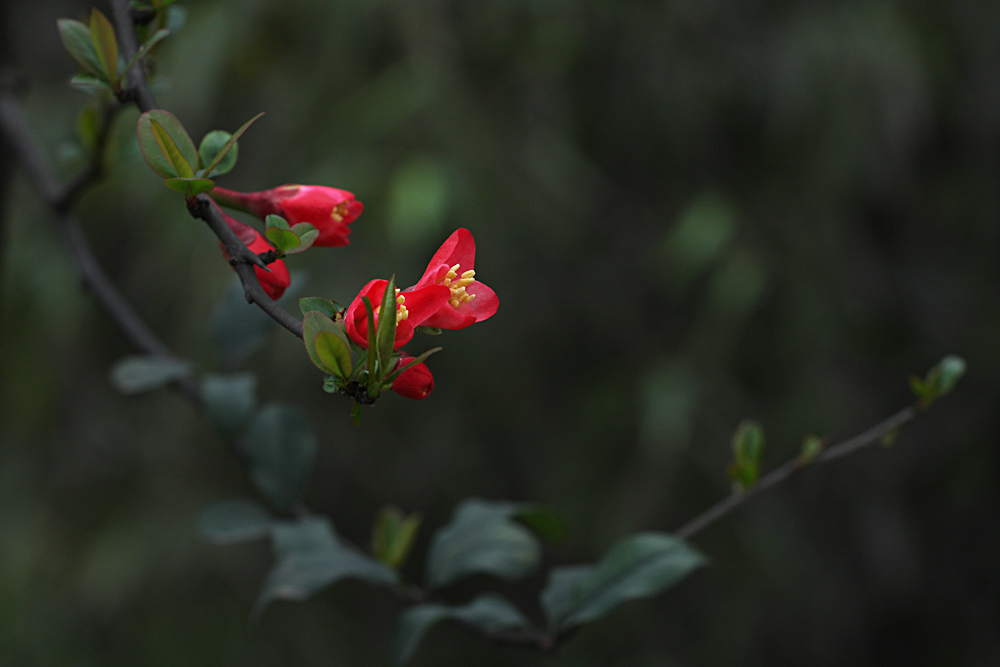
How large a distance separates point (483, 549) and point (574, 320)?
3.40 feet

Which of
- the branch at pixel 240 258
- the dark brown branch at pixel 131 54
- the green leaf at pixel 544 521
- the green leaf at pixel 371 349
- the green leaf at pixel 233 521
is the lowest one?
the green leaf at pixel 544 521

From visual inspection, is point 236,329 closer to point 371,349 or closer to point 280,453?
point 280,453

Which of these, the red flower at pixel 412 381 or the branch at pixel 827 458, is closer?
the red flower at pixel 412 381

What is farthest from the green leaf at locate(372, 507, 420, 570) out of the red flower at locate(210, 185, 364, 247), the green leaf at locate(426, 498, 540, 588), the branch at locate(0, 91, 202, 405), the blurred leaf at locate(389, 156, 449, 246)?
the blurred leaf at locate(389, 156, 449, 246)

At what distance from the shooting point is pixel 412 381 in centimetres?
19

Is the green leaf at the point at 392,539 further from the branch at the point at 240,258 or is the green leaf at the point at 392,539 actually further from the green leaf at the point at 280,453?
the branch at the point at 240,258

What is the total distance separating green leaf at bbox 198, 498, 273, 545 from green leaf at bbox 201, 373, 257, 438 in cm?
4

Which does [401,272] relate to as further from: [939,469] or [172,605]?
[939,469]

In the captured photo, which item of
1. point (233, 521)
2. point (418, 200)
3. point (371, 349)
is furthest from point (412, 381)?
point (418, 200)

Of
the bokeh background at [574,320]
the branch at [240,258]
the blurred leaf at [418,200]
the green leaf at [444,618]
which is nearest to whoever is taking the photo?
the branch at [240,258]

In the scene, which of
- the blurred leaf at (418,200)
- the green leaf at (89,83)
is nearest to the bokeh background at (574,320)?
the blurred leaf at (418,200)

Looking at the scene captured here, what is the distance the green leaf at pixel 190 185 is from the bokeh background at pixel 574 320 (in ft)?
3.25

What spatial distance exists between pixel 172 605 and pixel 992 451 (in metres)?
1.49

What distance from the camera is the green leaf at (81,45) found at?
0.77ft
